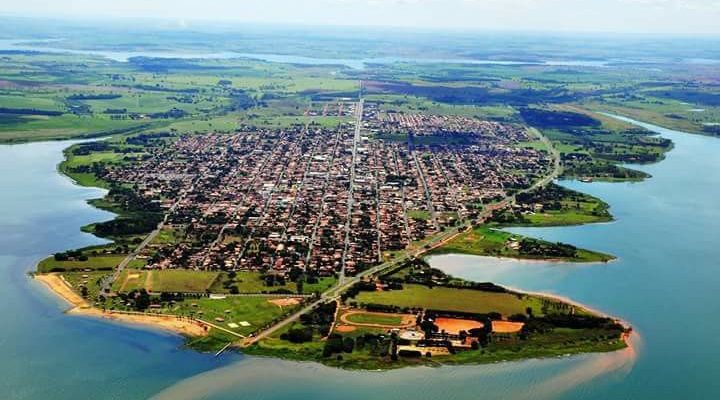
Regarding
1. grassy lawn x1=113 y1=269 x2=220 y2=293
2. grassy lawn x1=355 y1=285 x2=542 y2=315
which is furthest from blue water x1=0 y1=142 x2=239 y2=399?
grassy lawn x1=355 y1=285 x2=542 y2=315

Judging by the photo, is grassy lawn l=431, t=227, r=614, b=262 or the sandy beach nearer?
the sandy beach

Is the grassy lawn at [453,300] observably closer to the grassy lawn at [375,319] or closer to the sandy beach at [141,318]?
the grassy lawn at [375,319]

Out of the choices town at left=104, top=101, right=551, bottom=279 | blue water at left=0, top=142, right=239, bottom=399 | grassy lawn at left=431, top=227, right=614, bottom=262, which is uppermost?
town at left=104, top=101, right=551, bottom=279

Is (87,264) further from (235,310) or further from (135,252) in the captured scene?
(235,310)

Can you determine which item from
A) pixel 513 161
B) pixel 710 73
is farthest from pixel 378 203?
pixel 710 73

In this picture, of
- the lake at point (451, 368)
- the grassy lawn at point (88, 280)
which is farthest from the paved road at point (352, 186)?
the grassy lawn at point (88, 280)

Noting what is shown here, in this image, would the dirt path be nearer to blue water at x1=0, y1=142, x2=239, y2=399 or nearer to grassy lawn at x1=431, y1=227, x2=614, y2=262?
blue water at x1=0, y1=142, x2=239, y2=399

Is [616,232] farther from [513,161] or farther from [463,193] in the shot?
[513,161]
